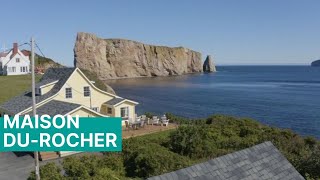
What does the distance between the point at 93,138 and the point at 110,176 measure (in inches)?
87.1

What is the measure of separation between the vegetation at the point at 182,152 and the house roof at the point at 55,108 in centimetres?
631

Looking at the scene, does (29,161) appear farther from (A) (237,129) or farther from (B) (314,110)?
(B) (314,110)

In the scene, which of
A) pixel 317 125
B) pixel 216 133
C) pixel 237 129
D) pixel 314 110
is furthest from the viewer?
pixel 314 110

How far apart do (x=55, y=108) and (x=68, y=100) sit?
4210mm

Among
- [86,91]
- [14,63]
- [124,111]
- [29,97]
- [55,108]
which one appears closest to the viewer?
[55,108]

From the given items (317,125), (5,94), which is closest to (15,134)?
(5,94)

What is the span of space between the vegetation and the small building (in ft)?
17.9

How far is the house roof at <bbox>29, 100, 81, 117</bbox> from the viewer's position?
1135 inches

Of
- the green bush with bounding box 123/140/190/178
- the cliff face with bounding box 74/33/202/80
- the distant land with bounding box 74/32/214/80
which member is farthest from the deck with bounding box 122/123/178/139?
the distant land with bounding box 74/32/214/80

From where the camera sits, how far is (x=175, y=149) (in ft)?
85.4

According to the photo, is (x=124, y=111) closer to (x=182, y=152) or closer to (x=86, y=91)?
(x=86, y=91)

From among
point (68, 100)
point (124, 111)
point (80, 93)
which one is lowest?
point (124, 111)

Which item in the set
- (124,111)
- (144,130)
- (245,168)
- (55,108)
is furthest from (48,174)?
(124,111)

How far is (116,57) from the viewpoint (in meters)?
173
